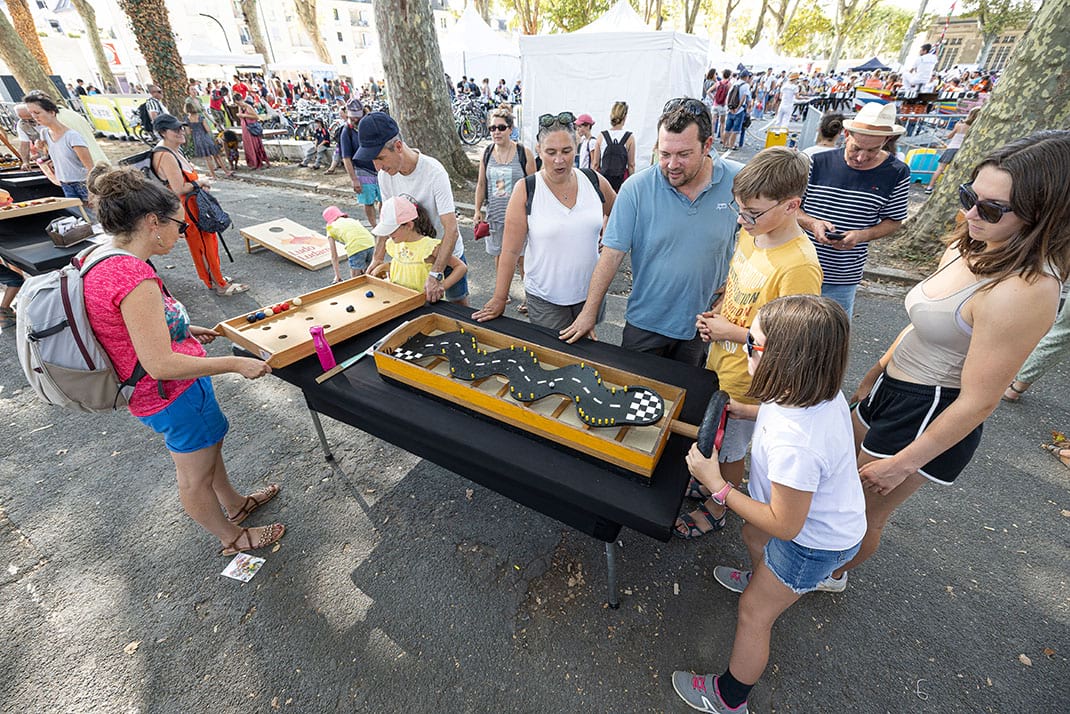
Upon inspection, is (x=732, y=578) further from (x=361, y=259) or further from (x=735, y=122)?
(x=735, y=122)

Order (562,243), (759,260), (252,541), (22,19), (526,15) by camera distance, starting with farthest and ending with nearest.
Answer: (526,15)
(22,19)
(562,243)
(252,541)
(759,260)

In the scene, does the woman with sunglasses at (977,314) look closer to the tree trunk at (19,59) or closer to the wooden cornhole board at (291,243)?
the wooden cornhole board at (291,243)

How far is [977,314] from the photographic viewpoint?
129 cm

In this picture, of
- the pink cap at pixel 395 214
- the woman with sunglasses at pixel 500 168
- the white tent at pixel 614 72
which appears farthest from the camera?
the white tent at pixel 614 72

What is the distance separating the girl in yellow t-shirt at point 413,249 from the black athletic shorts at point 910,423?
7.20ft

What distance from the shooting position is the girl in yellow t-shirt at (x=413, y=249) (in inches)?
104

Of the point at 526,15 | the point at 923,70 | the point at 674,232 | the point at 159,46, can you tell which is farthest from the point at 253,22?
the point at 674,232

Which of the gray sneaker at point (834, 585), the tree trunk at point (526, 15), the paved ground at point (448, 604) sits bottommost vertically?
the paved ground at point (448, 604)

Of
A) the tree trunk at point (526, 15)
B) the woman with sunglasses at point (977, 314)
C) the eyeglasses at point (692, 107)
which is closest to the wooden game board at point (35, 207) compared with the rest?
the eyeglasses at point (692, 107)

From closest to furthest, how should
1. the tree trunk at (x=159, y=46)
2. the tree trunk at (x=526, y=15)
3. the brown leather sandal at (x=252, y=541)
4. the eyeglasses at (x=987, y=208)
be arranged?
1. the eyeglasses at (x=987, y=208)
2. the brown leather sandal at (x=252, y=541)
3. the tree trunk at (x=159, y=46)
4. the tree trunk at (x=526, y=15)

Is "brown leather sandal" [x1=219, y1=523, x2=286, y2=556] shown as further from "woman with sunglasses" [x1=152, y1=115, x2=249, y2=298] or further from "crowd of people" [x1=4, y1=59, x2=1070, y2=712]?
"woman with sunglasses" [x1=152, y1=115, x2=249, y2=298]

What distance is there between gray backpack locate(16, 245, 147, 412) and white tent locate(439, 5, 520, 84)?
2051cm

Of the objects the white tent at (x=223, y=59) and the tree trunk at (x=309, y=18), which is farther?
the tree trunk at (x=309, y=18)

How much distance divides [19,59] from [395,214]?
17.1 meters
